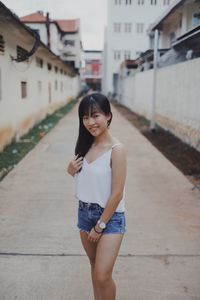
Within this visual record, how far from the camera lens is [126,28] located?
4156 cm

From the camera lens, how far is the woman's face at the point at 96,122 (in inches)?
83.9

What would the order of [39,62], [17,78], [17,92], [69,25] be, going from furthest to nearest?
[69,25], [39,62], [17,92], [17,78]

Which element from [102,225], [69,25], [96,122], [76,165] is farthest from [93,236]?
[69,25]

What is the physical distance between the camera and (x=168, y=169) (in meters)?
7.07

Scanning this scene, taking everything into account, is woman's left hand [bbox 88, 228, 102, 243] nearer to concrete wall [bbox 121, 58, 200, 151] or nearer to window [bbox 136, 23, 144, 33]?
concrete wall [bbox 121, 58, 200, 151]

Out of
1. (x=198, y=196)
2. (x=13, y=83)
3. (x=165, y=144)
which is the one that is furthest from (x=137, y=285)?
(x=13, y=83)

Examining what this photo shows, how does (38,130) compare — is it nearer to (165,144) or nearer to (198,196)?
(165,144)

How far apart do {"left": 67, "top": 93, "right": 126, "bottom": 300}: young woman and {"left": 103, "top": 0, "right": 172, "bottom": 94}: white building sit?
125ft

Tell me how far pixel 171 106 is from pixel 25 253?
29.3 feet

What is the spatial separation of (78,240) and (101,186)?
6.13 feet

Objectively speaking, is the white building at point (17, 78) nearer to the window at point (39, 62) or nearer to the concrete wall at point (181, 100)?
the window at point (39, 62)

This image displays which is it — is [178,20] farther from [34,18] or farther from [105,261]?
[34,18]

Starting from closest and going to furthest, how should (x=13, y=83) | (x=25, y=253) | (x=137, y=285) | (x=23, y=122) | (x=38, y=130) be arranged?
(x=137, y=285)
(x=25, y=253)
(x=13, y=83)
(x=23, y=122)
(x=38, y=130)

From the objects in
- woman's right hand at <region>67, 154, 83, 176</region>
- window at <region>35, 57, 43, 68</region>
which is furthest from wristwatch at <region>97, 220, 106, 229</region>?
window at <region>35, 57, 43, 68</region>
